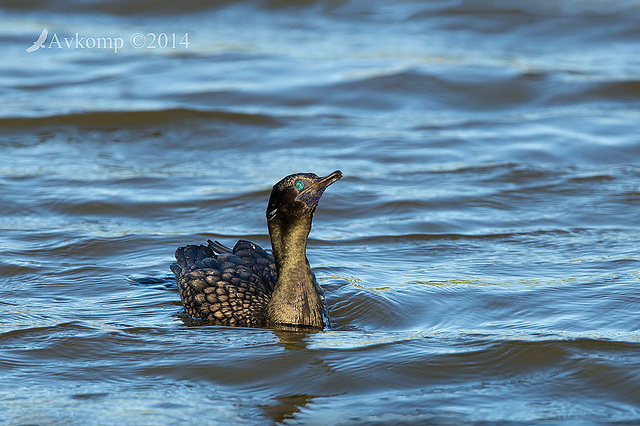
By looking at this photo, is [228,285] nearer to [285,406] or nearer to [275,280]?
[275,280]

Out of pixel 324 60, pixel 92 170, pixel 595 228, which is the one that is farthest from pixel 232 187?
pixel 324 60

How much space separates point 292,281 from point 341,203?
12.3ft

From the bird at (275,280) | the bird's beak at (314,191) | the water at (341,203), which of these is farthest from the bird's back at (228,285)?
the bird's beak at (314,191)

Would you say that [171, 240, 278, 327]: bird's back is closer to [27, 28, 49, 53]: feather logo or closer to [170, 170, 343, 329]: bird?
[170, 170, 343, 329]: bird

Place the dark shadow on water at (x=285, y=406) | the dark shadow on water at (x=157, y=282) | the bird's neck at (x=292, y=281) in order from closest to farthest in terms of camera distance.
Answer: the dark shadow on water at (x=285, y=406), the bird's neck at (x=292, y=281), the dark shadow on water at (x=157, y=282)

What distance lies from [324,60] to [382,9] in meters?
3.97

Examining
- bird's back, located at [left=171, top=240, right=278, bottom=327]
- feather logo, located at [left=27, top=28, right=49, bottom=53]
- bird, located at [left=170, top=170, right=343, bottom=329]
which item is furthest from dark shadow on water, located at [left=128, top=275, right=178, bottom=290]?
feather logo, located at [left=27, top=28, right=49, bottom=53]

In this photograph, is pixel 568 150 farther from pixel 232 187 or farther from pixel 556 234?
pixel 232 187

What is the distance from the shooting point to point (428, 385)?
5.87 meters

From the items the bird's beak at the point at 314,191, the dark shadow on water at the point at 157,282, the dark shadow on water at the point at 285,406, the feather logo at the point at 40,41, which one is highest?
the feather logo at the point at 40,41

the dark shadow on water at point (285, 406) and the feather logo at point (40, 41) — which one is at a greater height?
the feather logo at point (40, 41)

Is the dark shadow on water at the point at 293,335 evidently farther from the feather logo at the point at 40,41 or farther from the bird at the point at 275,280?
the feather logo at the point at 40,41

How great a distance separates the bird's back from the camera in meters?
6.91

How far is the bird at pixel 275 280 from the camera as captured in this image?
21.2ft
